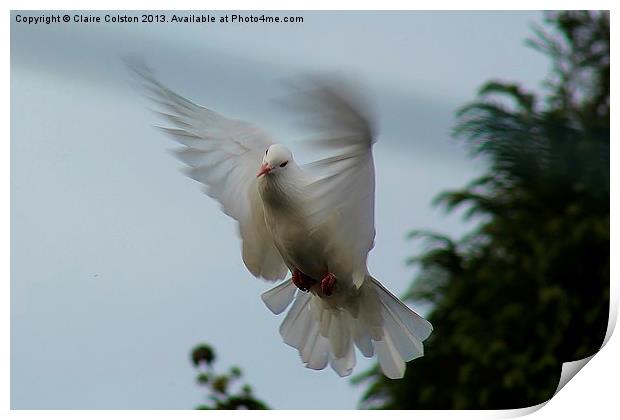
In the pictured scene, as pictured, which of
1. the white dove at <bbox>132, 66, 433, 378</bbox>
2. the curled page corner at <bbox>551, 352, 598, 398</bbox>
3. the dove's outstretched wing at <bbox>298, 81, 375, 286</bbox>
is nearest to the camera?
the dove's outstretched wing at <bbox>298, 81, 375, 286</bbox>

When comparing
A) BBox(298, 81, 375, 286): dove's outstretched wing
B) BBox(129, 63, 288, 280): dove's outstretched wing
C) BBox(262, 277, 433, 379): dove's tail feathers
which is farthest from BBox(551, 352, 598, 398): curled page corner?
BBox(129, 63, 288, 280): dove's outstretched wing

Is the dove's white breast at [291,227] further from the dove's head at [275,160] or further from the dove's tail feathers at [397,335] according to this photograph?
the dove's tail feathers at [397,335]

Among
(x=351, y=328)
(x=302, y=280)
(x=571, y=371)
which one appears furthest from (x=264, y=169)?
(x=571, y=371)

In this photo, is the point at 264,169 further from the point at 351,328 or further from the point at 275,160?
the point at 351,328

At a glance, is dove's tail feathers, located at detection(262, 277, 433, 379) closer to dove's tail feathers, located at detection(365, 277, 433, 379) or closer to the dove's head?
dove's tail feathers, located at detection(365, 277, 433, 379)

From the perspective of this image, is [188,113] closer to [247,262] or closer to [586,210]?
[247,262]

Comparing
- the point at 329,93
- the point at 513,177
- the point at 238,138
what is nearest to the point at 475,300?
the point at 513,177
